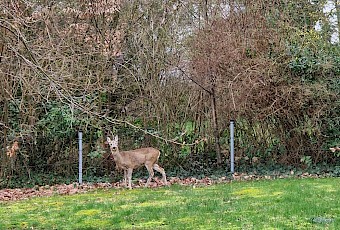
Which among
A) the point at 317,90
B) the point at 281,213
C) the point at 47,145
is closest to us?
the point at 281,213

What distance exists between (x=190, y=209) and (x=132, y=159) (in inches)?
165

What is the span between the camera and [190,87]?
48.9ft

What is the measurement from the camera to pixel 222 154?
14961mm

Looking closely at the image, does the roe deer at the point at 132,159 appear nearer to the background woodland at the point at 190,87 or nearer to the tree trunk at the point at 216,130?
the background woodland at the point at 190,87

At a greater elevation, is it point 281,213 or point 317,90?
point 317,90

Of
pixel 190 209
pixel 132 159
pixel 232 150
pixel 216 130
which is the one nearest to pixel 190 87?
pixel 216 130

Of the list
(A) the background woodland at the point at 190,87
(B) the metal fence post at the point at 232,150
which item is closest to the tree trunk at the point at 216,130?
(A) the background woodland at the point at 190,87

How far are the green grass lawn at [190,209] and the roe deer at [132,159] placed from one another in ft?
3.25

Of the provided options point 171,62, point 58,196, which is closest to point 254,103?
point 171,62

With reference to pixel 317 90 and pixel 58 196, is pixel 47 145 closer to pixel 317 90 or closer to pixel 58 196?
pixel 58 196

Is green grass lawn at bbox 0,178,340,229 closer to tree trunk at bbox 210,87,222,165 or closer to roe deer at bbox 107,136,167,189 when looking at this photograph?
roe deer at bbox 107,136,167,189

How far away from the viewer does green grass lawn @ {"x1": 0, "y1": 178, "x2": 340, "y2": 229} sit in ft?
23.8

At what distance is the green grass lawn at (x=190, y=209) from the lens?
23.8 feet

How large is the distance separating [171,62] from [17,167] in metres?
4.59
